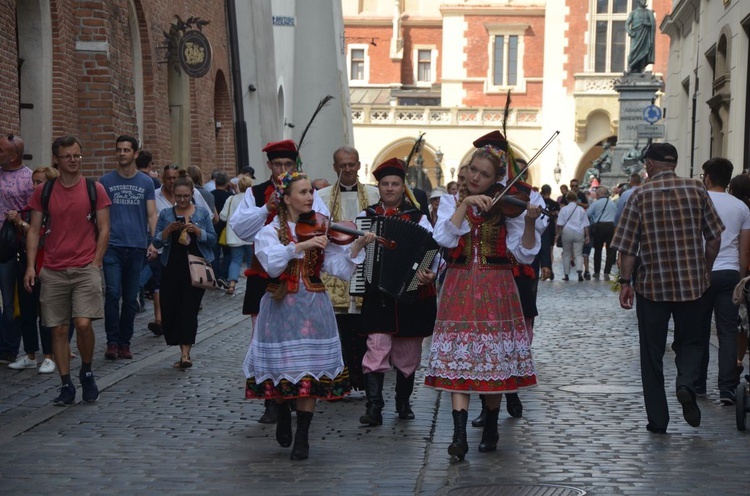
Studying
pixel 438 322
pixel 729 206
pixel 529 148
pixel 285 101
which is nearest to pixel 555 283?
pixel 285 101

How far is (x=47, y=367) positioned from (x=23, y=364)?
34 cm

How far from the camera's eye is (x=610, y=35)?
66.3 m

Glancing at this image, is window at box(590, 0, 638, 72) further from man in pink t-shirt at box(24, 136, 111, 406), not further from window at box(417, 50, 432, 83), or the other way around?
man in pink t-shirt at box(24, 136, 111, 406)

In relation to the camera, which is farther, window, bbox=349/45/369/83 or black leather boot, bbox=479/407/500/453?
window, bbox=349/45/369/83

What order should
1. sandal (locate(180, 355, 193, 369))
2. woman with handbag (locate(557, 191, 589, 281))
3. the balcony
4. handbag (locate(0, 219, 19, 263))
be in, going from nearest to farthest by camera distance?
handbag (locate(0, 219, 19, 263)) → sandal (locate(180, 355, 193, 369)) → woman with handbag (locate(557, 191, 589, 281)) → the balcony

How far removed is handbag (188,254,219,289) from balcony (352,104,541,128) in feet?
191

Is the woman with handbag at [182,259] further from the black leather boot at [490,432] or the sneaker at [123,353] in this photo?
the black leather boot at [490,432]

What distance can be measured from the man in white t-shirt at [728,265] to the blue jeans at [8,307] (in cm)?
557

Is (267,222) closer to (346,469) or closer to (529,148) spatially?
(346,469)

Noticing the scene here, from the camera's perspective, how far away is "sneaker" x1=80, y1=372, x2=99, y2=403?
30.8 feet

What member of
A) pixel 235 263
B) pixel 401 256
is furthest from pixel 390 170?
pixel 235 263

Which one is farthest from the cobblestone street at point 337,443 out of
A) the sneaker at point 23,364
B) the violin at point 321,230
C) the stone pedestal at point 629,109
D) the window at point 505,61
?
the window at point 505,61

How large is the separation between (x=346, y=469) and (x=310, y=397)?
51 cm

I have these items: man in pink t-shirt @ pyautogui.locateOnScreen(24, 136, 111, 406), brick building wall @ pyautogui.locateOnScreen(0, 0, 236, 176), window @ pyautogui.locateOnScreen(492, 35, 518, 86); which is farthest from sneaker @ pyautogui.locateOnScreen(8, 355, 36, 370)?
window @ pyautogui.locateOnScreen(492, 35, 518, 86)
